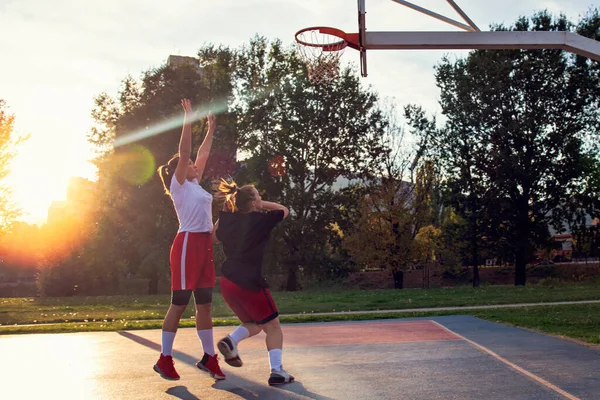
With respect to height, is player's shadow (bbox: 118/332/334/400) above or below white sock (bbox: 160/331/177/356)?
below

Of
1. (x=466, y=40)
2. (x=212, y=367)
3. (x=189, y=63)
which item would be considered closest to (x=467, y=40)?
(x=466, y=40)

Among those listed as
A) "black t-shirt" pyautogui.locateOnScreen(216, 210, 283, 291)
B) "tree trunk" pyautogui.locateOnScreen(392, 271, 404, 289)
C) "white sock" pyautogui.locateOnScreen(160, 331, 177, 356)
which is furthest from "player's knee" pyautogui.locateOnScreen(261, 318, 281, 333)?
"tree trunk" pyautogui.locateOnScreen(392, 271, 404, 289)

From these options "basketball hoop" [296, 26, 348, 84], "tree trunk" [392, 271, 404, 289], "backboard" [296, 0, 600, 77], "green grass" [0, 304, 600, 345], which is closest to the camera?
"backboard" [296, 0, 600, 77]

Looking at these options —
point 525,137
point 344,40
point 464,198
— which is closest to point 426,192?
point 464,198

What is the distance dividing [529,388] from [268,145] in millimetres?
36090

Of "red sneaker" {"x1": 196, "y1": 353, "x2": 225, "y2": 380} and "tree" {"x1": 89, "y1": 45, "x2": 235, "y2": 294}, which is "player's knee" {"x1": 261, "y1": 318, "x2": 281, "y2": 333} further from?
"tree" {"x1": 89, "y1": 45, "x2": 235, "y2": 294}

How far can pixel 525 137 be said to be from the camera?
123 feet

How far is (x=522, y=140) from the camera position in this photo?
37.5m

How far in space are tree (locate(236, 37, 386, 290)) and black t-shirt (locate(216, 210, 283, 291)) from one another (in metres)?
32.2

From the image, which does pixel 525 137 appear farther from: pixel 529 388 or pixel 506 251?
pixel 529 388

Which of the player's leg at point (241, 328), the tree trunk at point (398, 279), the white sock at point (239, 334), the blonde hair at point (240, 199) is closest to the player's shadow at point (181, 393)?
the player's leg at point (241, 328)

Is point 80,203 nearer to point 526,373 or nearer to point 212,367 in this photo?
point 212,367

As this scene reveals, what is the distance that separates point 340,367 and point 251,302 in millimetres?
1495

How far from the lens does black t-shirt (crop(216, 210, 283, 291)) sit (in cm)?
657
